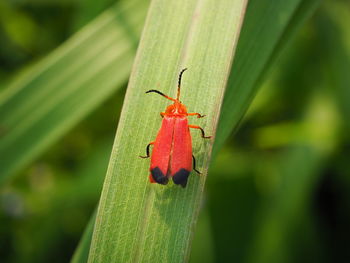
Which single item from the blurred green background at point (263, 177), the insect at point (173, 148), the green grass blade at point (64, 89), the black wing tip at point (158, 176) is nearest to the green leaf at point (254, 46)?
the insect at point (173, 148)

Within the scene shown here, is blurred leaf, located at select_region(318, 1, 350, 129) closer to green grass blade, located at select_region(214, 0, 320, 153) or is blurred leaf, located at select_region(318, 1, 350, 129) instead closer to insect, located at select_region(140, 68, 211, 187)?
green grass blade, located at select_region(214, 0, 320, 153)

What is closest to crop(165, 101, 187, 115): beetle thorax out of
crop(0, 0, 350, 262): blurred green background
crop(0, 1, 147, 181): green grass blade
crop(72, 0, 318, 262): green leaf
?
crop(72, 0, 318, 262): green leaf

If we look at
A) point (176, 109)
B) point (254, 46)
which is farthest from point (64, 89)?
point (254, 46)

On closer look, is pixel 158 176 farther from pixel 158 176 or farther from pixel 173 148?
pixel 173 148

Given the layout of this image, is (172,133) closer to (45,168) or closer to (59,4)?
(45,168)

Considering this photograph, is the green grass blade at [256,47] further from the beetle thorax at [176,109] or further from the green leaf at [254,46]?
the beetle thorax at [176,109]

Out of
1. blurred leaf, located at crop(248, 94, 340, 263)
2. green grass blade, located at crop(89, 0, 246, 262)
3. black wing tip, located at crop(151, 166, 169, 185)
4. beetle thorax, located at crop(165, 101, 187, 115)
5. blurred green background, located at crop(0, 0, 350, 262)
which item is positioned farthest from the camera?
blurred green background, located at crop(0, 0, 350, 262)
